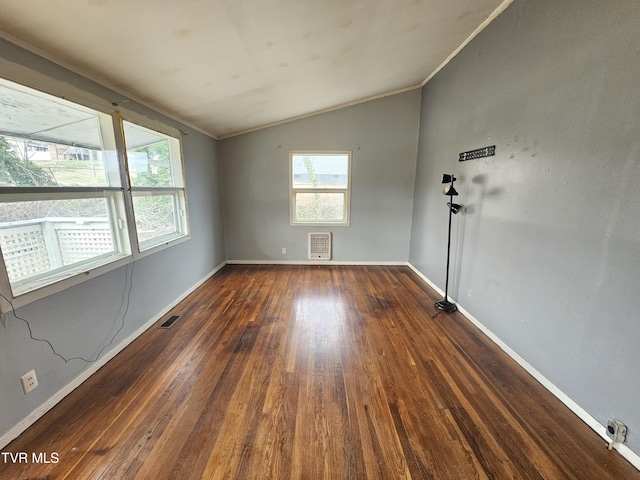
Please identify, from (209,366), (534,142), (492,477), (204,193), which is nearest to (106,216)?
(209,366)

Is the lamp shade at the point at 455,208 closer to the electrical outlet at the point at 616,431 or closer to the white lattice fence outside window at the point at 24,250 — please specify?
the electrical outlet at the point at 616,431

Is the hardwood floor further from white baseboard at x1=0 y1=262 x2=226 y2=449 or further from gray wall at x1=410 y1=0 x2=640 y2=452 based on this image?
gray wall at x1=410 y1=0 x2=640 y2=452

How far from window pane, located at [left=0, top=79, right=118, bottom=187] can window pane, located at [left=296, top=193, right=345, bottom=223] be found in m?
2.82

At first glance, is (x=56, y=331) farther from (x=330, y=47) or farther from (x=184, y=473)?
(x=330, y=47)

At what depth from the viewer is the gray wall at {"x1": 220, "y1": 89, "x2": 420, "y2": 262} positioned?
430cm

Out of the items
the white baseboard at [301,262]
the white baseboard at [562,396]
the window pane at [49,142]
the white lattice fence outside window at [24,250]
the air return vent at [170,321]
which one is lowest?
the air return vent at [170,321]

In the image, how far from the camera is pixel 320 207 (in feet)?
15.2

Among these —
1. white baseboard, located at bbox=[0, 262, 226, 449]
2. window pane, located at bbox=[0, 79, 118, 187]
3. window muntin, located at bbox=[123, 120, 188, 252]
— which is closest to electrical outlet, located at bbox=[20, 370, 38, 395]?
white baseboard, located at bbox=[0, 262, 226, 449]

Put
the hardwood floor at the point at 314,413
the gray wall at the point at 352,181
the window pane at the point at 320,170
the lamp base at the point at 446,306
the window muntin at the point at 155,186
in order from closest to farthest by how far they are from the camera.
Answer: the hardwood floor at the point at 314,413, the window muntin at the point at 155,186, the lamp base at the point at 446,306, the gray wall at the point at 352,181, the window pane at the point at 320,170

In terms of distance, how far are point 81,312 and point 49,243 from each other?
519 millimetres

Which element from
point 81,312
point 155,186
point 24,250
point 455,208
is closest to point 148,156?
point 155,186

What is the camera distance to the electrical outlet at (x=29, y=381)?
57.8 inches

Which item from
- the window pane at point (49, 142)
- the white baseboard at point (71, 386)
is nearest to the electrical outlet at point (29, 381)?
the white baseboard at point (71, 386)

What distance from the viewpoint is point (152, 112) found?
265cm
